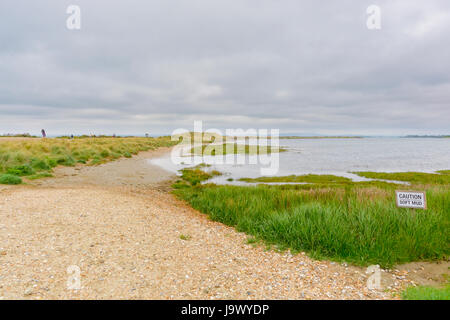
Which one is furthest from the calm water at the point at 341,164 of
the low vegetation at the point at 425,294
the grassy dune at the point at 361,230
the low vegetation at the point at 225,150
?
the low vegetation at the point at 425,294

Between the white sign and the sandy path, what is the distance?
2515 millimetres

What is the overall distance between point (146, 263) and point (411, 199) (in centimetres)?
781

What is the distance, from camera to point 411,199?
23.1 ft

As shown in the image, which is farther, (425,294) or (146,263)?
(146,263)

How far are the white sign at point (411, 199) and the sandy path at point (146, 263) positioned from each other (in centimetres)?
252

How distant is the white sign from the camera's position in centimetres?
680

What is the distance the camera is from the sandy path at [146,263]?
454 centimetres

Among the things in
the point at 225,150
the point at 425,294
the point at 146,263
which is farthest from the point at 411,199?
the point at 225,150

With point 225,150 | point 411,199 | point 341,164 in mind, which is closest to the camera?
point 411,199

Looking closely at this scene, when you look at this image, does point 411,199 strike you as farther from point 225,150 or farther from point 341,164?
point 225,150

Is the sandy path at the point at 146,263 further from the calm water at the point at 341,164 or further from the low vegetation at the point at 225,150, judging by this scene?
the low vegetation at the point at 225,150
